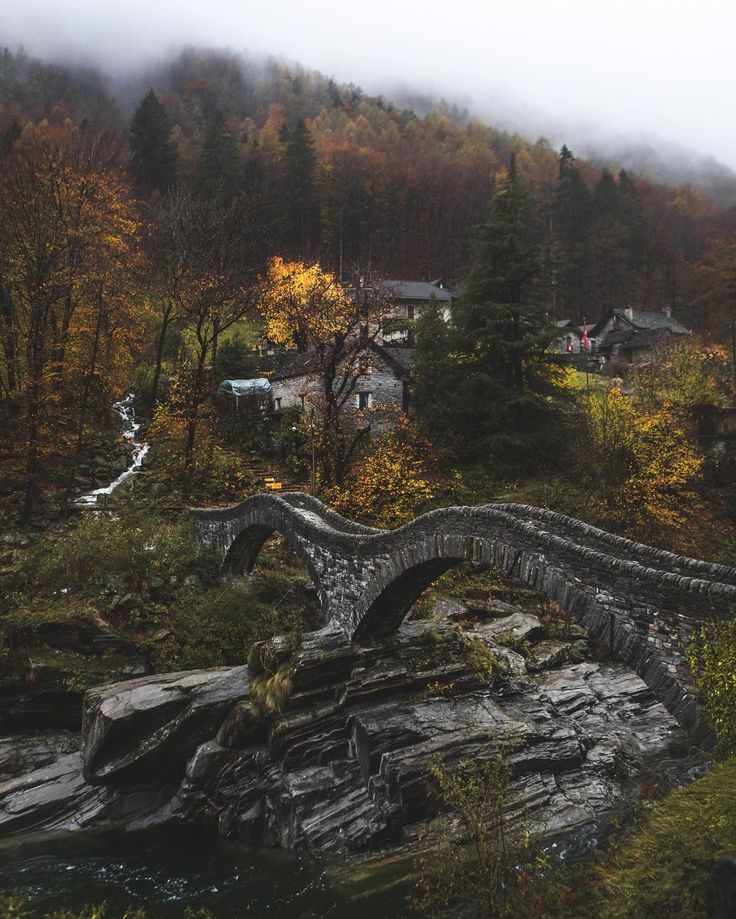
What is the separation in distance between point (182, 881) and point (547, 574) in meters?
7.44

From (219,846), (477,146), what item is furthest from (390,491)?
(477,146)

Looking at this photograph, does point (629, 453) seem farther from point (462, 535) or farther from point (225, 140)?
point (225, 140)

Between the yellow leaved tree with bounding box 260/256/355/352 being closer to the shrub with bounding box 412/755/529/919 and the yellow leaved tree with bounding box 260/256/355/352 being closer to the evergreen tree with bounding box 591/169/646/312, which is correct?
the shrub with bounding box 412/755/529/919

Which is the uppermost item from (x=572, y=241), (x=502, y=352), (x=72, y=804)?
(x=572, y=241)

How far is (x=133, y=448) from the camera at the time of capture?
27.5 metres

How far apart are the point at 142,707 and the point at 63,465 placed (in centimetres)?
1454

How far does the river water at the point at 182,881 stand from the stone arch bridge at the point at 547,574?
15.4 feet

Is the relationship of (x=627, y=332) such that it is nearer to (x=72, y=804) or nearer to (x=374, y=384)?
(x=374, y=384)

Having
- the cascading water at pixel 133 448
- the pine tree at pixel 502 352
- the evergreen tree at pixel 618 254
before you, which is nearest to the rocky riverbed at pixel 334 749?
the cascading water at pixel 133 448

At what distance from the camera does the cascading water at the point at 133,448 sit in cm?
2208

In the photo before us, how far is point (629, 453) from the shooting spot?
2189 centimetres

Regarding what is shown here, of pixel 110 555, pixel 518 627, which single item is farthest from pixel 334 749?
pixel 110 555

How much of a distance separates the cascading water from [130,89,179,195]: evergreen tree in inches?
1192

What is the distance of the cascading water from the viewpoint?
22078mm
